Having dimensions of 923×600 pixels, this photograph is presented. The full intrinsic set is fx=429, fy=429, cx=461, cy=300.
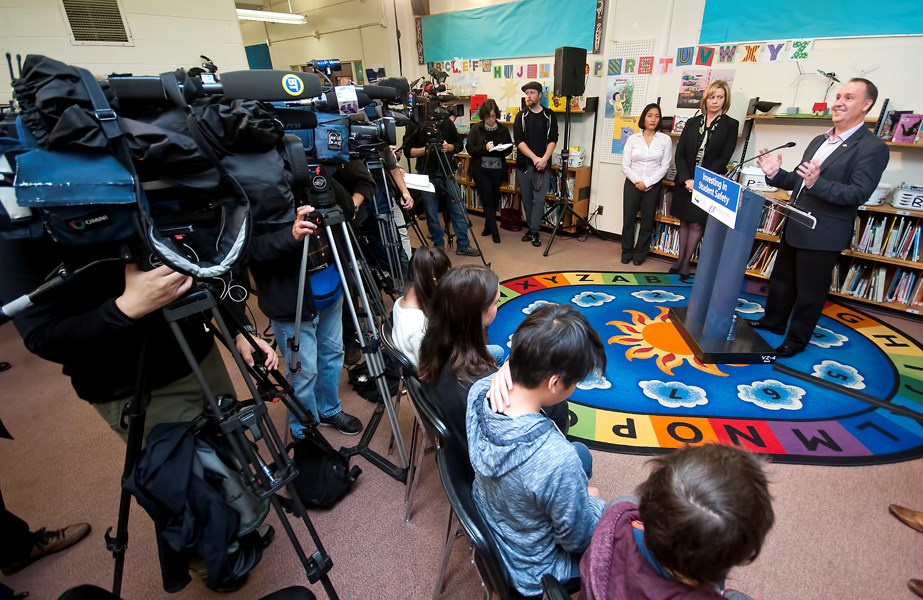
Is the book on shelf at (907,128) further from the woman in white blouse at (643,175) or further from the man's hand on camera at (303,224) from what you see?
the man's hand on camera at (303,224)

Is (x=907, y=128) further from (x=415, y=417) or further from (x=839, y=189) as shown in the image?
(x=415, y=417)

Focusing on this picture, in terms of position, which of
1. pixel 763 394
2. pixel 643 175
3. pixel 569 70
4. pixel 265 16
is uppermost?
pixel 265 16

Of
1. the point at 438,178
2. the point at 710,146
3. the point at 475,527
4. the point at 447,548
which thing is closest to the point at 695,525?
the point at 475,527

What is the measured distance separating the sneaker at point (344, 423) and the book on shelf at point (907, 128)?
4.24 m

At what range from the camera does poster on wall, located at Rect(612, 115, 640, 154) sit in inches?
177

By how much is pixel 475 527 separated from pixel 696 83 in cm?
446

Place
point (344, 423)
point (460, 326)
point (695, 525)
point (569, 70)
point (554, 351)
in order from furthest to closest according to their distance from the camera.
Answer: point (569, 70), point (344, 423), point (460, 326), point (554, 351), point (695, 525)

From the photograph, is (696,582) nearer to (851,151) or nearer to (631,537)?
(631,537)

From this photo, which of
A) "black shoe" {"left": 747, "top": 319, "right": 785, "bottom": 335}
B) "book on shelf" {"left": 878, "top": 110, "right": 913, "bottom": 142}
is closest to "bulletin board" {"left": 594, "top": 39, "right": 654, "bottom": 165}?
"book on shelf" {"left": 878, "top": 110, "right": 913, "bottom": 142}

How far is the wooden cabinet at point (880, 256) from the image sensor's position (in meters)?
3.18

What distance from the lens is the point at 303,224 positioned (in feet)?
5.18

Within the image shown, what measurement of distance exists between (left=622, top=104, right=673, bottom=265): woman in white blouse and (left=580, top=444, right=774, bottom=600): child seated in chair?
152 inches

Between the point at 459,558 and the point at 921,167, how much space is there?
427cm

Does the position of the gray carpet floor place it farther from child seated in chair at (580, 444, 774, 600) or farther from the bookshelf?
the bookshelf
